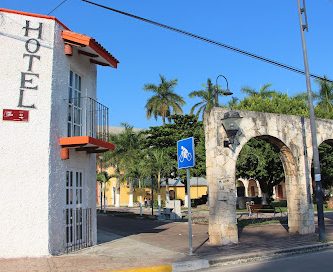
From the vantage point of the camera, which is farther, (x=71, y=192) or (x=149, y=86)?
(x=149, y=86)

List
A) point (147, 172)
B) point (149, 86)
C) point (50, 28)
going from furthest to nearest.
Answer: point (149, 86), point (147, 172), point (50, 28)

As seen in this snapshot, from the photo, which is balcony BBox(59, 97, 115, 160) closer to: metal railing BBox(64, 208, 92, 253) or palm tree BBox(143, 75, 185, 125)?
metal railing BBox(64, 208, 92, 253)

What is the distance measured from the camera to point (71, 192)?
11.9 metres

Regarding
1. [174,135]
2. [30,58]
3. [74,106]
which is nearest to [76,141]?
[74,106]

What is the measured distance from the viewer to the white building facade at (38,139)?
1024 centimetres

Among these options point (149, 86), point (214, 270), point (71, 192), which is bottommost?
point (214, 270)

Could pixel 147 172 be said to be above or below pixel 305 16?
below

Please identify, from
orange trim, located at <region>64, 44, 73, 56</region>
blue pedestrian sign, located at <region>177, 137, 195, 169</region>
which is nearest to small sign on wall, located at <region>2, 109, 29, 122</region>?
orange trim, located at <region>64, 44, 73, 56</region>

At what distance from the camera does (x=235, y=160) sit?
13.3 metres

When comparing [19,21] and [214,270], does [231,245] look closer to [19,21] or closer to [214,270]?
[214,270]

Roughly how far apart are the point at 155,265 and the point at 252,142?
75.2ft

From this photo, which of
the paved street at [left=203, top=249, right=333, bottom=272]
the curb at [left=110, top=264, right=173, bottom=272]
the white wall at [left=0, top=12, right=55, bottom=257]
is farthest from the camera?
the white wall at [left=0, top=12, right=55, bottom=257]

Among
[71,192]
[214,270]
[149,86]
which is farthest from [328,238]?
[149,86]

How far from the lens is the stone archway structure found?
1277cm
